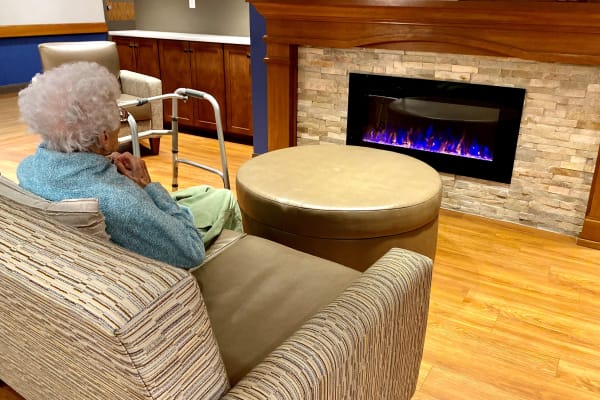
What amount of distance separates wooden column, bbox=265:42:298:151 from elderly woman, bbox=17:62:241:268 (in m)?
2.20

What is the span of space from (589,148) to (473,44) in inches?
31.9

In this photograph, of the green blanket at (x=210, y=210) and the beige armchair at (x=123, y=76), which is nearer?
the green blanket at (x=210, y=210)

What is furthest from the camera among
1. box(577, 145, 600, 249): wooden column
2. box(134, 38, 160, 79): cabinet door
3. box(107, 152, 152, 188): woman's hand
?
box(134, 38, 160, 79): cabinet door

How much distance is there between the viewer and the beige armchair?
4070 millimetres

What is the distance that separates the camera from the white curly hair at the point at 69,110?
4.03ft

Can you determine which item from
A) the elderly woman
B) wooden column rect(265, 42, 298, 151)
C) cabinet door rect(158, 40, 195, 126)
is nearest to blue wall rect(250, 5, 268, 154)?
wooden column rect(265, 42, 298, 151)

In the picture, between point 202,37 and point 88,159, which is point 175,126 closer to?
point 202,37

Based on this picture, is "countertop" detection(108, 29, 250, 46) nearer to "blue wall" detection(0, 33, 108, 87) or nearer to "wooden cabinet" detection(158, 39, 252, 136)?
"wooden cabinet" detection(158, 39, 252, 136)

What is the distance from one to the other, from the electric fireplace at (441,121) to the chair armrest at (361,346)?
5.92 ft

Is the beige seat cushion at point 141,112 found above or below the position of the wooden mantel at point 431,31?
below

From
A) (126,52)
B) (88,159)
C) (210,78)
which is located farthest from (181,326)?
(126,52)

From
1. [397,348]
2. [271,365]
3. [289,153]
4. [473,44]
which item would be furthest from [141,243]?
[473,44]

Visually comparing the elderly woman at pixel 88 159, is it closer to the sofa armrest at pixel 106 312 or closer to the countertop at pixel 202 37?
the sofa armrest at pixel 106 312

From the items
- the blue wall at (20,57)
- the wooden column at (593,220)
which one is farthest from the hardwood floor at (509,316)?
the blue wall at (20,57)
